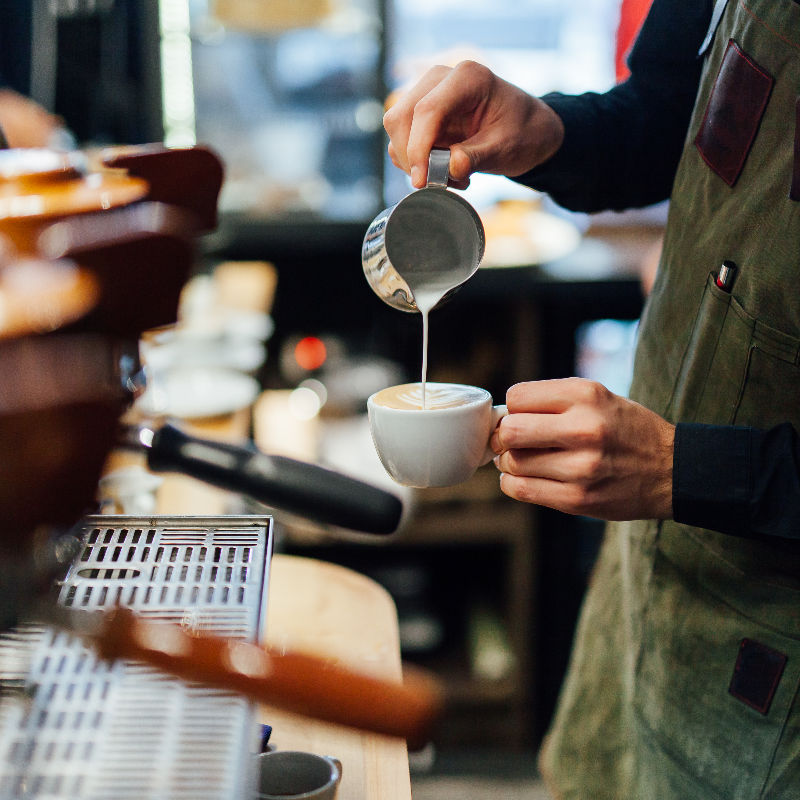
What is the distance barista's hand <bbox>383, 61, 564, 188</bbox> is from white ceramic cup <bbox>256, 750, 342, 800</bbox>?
1.89 feet

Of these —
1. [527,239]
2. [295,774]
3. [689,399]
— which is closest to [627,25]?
[527,239]

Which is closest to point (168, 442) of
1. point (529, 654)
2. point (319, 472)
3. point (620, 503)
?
point (319, 472)

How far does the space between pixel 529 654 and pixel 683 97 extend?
1.67 m

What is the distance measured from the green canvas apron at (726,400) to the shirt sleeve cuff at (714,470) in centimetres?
7

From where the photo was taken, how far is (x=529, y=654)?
2.51 m

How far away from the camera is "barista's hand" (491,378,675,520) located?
2.76 feet

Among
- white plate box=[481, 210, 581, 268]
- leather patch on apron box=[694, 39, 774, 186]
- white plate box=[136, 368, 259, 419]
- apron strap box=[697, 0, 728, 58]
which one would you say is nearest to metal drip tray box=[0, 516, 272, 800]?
leather patch on apron box=[694, 39, 774, 186]

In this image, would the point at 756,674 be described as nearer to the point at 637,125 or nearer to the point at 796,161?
the point at 796,161

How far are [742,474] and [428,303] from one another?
0.36 m

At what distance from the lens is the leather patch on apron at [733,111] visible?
0.94 m

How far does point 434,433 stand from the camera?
862 mm

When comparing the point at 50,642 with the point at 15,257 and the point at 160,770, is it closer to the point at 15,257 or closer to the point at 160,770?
the point at 160,770

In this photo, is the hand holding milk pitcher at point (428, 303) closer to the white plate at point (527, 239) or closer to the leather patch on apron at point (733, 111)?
the leather patch on apron at point (733, 111)

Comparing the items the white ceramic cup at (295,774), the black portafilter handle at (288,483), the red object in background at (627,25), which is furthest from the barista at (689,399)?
the red object in background at (627,25)
